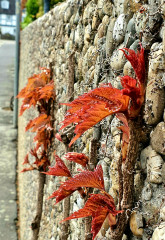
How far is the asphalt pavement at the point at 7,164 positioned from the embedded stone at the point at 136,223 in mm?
3477

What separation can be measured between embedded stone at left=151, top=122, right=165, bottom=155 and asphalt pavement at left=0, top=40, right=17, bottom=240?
12.1ft

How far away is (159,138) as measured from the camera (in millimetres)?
940

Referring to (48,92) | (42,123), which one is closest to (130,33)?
(48,92)

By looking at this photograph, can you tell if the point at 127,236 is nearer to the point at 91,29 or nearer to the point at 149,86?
the point at 149,86

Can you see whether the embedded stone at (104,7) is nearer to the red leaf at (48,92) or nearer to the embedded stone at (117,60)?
the embedded stone at (117,60)

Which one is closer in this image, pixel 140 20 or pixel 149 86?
pixel 149 86

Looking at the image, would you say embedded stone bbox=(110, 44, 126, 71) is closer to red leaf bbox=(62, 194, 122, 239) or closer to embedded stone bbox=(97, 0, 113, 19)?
embedded stone bbox=(97, 0, 113, 19)

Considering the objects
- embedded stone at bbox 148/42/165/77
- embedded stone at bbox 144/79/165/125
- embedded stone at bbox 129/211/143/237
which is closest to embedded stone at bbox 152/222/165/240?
embedded stone at bbox 129/211/143/237

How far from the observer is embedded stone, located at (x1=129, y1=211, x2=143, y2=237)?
101 centimetres

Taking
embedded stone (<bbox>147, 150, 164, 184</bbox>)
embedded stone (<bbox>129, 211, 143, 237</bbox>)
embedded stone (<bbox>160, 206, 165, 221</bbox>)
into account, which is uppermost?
embedded stone (<bbox>147, 150, 164, 184</bbox>)

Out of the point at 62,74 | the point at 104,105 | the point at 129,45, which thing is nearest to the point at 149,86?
the point at 104,105

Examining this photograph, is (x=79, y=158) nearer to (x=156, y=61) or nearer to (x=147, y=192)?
(x=147, y=192)

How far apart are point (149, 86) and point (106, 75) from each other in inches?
18.7

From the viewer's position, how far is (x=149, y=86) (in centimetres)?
99
